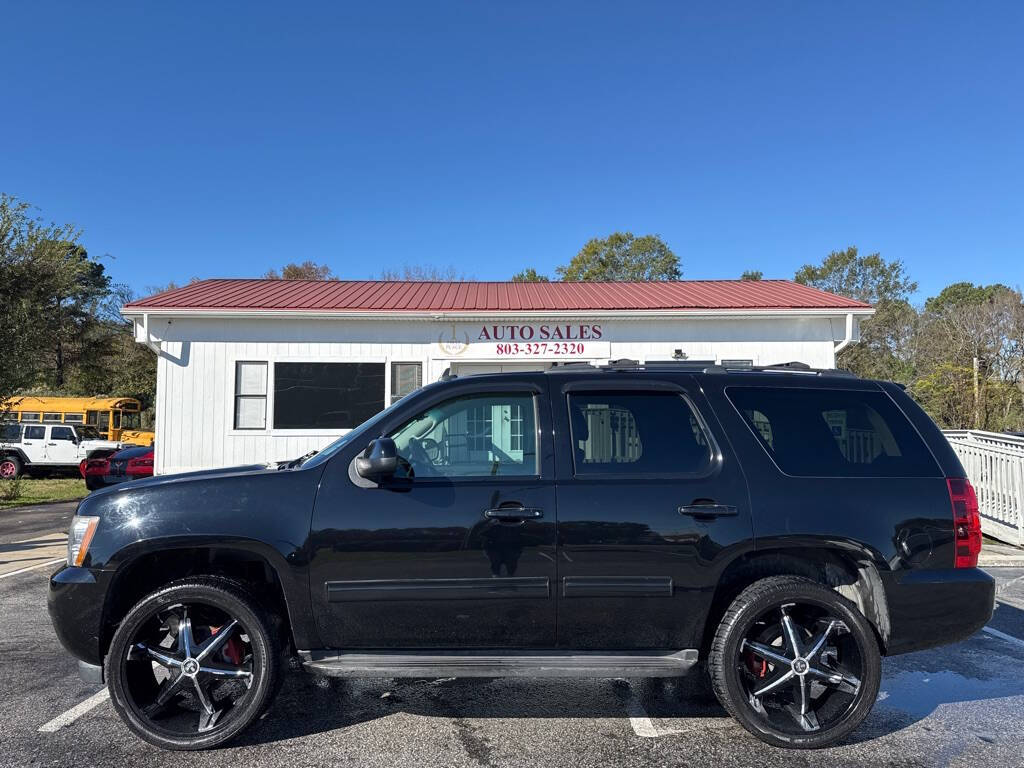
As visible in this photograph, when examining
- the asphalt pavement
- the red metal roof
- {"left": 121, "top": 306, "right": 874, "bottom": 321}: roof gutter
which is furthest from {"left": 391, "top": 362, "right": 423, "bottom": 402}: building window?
the asphalt pavement

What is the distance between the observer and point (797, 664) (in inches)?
131

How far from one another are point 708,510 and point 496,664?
4.27 feet

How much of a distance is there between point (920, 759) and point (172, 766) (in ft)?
11.7

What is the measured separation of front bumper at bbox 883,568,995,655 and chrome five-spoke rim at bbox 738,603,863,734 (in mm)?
262

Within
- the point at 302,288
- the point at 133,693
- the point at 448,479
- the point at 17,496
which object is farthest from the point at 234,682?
the point at 17,496

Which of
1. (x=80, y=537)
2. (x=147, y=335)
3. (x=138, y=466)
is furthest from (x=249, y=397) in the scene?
(x=80, y=537)

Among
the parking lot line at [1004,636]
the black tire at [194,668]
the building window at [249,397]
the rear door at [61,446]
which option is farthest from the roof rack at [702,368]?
the rear door at [61,446]

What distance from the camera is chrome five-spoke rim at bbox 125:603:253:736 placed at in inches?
131

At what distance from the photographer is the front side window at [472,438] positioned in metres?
3.45

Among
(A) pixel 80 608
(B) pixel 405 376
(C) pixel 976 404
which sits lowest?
(A) pixel 80 608

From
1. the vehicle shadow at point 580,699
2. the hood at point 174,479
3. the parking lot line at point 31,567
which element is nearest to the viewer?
the hood at point 174,479

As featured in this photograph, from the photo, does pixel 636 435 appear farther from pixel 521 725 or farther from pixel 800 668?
pixel 521 725

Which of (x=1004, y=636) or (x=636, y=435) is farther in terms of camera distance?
(x=1004, y=636)

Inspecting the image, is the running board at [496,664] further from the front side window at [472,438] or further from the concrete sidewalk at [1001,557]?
the concrete sidewalk at [1001,557]
